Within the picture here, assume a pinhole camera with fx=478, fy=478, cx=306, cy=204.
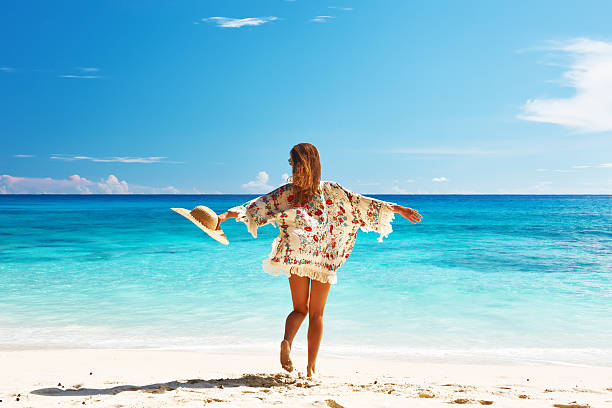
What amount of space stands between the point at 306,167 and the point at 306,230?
441mm

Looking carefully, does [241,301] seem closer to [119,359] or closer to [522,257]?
[119,359]

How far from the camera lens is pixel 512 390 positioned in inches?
132

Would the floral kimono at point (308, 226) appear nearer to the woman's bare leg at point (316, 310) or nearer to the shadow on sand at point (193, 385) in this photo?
the woman's bare leg at point (316, 310)

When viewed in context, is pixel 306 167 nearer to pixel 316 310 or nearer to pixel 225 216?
pixel 225 216

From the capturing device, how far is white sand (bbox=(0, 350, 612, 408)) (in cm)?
292

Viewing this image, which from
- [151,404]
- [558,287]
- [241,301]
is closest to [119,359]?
[151,404]

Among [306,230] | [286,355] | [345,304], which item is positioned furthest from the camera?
[345,304]

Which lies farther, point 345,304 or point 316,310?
point 345,304

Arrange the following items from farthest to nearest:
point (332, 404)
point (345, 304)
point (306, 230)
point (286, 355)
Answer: point (345, 304), point (306, 230), point (286, 355), point (332, 404)

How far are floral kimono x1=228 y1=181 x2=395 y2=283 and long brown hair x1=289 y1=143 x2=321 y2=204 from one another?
0.12 metres

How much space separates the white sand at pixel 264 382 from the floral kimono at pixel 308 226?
31.9 inches

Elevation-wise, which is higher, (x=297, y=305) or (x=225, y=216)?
(x=225, y=216)

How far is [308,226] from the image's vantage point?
3.32 metres

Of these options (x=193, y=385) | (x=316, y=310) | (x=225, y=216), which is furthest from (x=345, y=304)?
(x=225, y=216)
